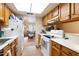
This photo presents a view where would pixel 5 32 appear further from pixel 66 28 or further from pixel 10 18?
pixel 66 28

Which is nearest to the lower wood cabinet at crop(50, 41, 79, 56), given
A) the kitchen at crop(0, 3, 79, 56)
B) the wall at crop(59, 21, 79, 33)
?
the kitchen at crop(0, 3, 79, 56)

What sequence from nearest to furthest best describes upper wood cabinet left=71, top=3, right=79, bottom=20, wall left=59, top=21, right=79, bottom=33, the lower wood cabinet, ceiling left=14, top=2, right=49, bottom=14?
the lower wood cabinet → upper wood cabinet left=71, top=3, right=79, bottom=20 → wall left=59, top=21, right=79, bottom=33 → ceiling left=14, top=2, right=49, bottom=14

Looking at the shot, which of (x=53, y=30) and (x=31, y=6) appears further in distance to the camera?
(x=53, y=30)

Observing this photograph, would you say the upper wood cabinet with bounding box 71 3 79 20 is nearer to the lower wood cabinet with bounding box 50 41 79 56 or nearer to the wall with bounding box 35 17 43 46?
the lower wood cabinet with bounding box 50 41 79 56

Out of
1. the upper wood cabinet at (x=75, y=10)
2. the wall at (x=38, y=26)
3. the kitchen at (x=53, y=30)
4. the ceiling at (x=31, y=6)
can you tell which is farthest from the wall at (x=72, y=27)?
the wall at (x=38, y=26)

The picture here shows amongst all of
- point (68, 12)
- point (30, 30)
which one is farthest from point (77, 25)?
point (30, 30)

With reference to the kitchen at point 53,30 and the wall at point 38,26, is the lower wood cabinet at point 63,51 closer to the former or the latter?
the kitchen at point 53,30

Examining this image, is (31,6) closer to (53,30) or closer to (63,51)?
(53,30)

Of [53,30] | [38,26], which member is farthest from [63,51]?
[38,26]

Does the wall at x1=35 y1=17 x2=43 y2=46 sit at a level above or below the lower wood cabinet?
above

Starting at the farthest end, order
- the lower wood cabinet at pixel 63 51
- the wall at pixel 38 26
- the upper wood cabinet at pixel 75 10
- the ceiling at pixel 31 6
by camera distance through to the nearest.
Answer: the wall at pixel 38 26 → the ceiling at pixel 31 6 → the upper wood cabinet at pixel 75 10 → the lower wood cabinet at pixel 63 51

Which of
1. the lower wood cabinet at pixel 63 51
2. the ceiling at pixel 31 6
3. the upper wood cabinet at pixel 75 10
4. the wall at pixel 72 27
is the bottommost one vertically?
the lower wood cabinet at pixel 63 51

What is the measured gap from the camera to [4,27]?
3.36 m

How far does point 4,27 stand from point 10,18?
0.35 metres
